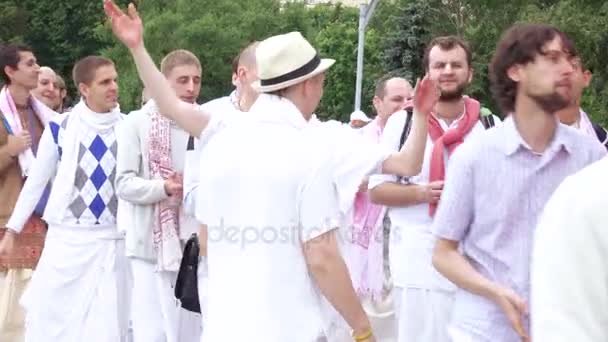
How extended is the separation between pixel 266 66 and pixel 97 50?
67.8m

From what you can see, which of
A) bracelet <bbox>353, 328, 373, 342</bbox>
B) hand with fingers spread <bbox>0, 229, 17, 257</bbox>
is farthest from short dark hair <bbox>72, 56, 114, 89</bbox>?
bracelet <bbox>353, 328, 373, 342</bbox>

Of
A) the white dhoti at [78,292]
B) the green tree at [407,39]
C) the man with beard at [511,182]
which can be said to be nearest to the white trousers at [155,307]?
the white dhoti at [78,292]

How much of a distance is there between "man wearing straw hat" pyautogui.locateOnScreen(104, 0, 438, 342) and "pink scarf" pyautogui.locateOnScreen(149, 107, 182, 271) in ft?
9.83

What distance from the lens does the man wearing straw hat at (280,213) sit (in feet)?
16.5

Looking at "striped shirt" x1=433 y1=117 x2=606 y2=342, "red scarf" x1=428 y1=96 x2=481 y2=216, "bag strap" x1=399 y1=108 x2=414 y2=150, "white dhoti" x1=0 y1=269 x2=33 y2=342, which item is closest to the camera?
"striped shirt" x1=433 y1=117 x2=606 y2=342

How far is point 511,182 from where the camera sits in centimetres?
464

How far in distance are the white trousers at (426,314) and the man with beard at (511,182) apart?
1932 millimetres

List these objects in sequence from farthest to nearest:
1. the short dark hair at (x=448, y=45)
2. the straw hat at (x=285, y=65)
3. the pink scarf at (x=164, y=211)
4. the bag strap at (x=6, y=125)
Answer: the bag strap at (x=6, y=125)
the pink scarf at (x=164, y=211)
the short dark hair at (x=448, y=45)
the straw hat at (x=285, y=65)

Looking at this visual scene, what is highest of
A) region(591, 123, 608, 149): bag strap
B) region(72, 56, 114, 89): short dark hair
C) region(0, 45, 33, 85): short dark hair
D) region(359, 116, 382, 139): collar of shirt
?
region(0, 45, 33, 85): short dark hair

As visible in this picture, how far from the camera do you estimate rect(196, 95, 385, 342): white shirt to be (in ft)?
16.5

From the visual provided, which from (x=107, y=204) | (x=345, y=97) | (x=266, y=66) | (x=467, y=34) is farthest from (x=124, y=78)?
(x=266, y=66)

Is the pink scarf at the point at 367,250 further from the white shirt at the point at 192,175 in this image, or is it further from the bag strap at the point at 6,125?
the bag strap at the point at 6,125

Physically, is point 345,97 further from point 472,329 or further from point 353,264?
point 472,329

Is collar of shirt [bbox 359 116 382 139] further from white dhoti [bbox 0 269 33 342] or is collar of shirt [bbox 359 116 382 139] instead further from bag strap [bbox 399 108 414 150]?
bag strap [bbox 399 108 414 150]
